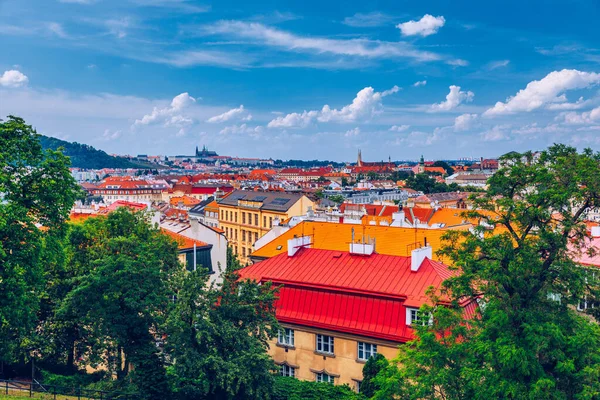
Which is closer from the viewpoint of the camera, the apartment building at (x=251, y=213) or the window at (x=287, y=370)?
the window at (x=287, y=370)

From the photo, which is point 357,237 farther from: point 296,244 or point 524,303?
point 524,303

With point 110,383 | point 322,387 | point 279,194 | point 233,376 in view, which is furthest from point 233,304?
point 279,194

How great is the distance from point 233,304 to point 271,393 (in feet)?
15.2

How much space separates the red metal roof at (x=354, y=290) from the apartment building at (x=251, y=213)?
41.7 meters

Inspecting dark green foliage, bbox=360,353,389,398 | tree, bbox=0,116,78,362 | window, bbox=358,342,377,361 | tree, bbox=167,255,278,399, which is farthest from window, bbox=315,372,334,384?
tree, bbox=0,116,78,362

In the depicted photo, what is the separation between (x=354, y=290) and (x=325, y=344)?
137 inches

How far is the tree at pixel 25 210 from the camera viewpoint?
2225 centimetres

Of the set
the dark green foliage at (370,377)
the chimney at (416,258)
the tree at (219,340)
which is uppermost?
the chimney at (416,258)

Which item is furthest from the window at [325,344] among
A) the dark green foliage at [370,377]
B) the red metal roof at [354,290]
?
the dark green foliage at [370,377]

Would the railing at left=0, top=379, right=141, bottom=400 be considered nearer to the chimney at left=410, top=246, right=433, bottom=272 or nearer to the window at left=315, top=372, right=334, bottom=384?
the window at left=315, top=372, right=334, bottom=384

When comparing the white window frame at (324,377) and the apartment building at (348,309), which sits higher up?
the apartment building at (348,309)

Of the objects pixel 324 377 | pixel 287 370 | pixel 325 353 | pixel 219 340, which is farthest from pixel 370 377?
pixel 219 340

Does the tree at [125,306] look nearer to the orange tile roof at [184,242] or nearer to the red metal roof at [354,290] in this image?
the red metal roof at [354,290]

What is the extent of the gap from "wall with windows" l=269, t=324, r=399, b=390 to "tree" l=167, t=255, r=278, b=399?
582 centimetres
